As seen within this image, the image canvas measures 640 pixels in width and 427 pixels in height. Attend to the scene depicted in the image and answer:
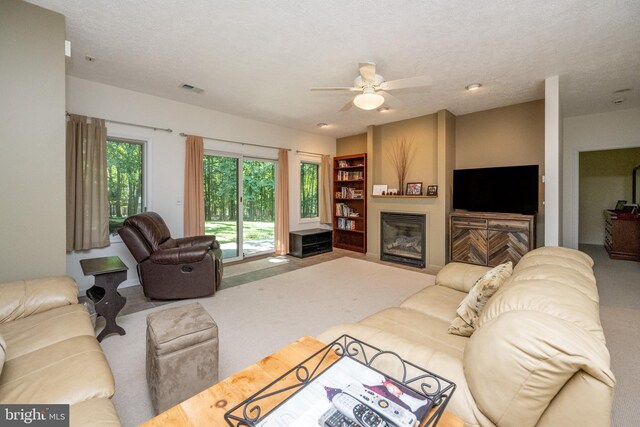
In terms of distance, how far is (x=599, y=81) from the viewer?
343 centimetres

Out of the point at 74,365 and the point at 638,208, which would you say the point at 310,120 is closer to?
the point at 74,365

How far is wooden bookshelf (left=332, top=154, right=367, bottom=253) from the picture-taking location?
20.5ft

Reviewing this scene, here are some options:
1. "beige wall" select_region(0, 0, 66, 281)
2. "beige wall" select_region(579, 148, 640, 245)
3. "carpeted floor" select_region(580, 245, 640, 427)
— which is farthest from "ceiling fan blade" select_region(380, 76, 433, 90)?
"beige wall" select_region(579, 148, 640, 245)

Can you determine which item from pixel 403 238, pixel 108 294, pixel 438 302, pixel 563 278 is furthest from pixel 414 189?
pixel 108 294

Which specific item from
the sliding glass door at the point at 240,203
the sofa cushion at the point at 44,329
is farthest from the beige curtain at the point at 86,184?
the sofa cushion at the point at 44,329

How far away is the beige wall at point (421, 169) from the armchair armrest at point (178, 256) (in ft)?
11.7

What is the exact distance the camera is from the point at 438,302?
2.01 metres

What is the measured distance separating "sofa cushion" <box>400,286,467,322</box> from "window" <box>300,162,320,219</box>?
441cm

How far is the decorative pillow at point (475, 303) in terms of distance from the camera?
150 centimetres

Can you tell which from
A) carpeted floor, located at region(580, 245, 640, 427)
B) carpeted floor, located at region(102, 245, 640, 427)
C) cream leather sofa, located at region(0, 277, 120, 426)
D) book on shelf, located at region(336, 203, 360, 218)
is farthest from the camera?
book on shelf, located at region(336, 203, 360, 218)

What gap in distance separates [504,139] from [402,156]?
5.48 feet

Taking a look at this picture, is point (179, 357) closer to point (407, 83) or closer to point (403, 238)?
point (407, 83)

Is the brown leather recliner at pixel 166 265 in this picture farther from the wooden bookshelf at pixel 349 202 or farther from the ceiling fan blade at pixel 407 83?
the wooden bookshelf at pixel 349 202

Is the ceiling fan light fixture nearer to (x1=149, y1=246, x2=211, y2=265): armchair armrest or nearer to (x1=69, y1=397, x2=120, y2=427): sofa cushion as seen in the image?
(x1=149, y1=246, x2=211, y2=265): armchair armrest
